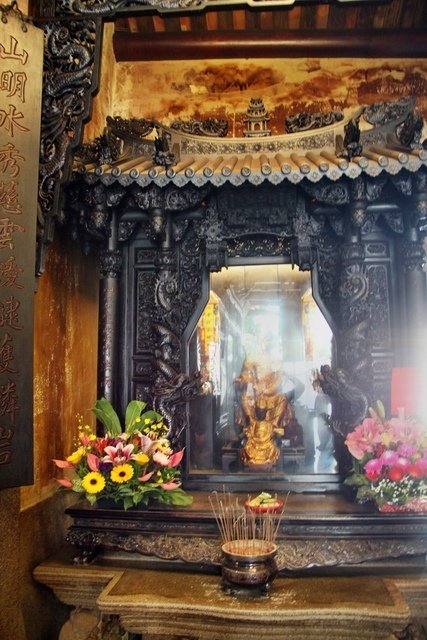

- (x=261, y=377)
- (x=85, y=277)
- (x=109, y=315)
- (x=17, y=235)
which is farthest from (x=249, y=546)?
(x=85, y=277)

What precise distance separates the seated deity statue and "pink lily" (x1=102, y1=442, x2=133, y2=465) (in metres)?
1.07

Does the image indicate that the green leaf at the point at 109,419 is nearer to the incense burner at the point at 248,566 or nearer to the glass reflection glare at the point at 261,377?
the glass reflection glare at the point at 261,377

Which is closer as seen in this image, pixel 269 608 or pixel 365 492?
pixel 269 608

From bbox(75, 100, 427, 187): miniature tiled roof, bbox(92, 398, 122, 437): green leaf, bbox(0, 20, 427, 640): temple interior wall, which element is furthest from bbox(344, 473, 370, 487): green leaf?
bbox(0, 20, 427, 640): temple interior wall

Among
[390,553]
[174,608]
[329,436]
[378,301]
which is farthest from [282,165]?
[174,608]

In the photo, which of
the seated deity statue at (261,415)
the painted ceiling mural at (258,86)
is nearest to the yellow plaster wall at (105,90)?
the painted ceiling mural at (258,86)

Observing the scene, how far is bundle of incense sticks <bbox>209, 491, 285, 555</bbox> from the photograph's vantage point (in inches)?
124

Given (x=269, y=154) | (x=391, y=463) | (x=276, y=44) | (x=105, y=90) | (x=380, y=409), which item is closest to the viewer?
(x=391, y=463)

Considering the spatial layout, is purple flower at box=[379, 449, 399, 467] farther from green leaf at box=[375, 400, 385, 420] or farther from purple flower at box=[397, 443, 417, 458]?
green leaf at box=[375, 400, 385, 420]

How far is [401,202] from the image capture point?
429 centimetres

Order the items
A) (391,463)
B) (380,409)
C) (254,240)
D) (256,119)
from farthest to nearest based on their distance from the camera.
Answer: (256,119) < (254,240) < (380,409) < (391,463)

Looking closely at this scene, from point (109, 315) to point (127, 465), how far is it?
1.31 metres

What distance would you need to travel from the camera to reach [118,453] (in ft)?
11.9

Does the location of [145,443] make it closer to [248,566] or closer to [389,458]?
[248,566]
